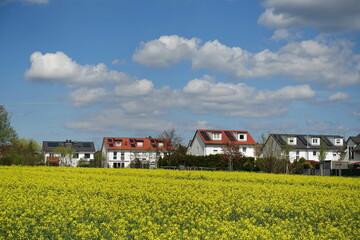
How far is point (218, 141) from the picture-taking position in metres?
76.5

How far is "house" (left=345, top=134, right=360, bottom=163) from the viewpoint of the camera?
7185 centimetres

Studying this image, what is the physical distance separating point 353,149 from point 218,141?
22734mm

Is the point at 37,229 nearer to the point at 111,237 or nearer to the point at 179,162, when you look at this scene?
the point at 111,237

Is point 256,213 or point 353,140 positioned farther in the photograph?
point 353,140

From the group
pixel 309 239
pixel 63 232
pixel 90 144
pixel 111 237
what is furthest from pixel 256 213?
pixel 90 144

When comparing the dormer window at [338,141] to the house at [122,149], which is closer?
the dormer window at [338,141]

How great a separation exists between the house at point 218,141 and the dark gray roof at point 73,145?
37.4 meters

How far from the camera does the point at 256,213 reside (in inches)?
520

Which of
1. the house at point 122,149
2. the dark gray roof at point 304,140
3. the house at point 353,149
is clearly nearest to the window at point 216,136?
the dark gray roof at point 304,140

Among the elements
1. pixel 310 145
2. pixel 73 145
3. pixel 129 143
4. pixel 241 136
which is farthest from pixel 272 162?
pixel 73 145

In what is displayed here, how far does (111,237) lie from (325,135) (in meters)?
76.1

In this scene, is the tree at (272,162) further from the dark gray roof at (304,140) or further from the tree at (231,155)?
the dark gray roof at (304,140)

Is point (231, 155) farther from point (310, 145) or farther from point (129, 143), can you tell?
point (129, 143)

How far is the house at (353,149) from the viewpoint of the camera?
7185 centimetres
